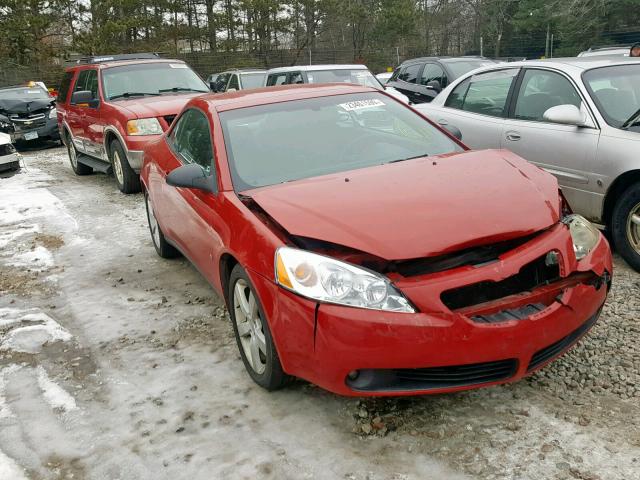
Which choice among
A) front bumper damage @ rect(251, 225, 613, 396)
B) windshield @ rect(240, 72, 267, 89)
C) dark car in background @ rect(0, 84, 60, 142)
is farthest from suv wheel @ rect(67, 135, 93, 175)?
front bumper damage @ rect(251, 225, 613, 396)

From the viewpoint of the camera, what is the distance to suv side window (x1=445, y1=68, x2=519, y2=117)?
5953mm

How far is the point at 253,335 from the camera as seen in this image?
3264mm

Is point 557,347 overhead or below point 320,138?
below

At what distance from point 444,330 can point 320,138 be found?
5.83ft

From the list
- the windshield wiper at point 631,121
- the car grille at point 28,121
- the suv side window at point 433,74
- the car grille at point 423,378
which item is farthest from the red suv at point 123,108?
the car grille at point 423,378

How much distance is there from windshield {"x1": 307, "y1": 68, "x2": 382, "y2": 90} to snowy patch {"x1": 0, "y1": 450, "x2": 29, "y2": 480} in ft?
30.6

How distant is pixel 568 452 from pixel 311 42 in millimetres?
33398

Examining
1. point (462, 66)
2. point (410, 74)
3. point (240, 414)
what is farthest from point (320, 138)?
point (410, 74)

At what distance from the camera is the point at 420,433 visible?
2.82m

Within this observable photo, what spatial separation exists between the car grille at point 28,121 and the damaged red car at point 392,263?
40.2ft

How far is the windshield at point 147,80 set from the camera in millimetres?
9227

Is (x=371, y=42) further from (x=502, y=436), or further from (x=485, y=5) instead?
(x=502, y=436)

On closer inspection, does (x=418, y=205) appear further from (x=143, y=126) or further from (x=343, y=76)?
(x=343, y=76)

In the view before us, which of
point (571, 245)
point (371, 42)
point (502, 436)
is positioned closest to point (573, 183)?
point (571, 245)
